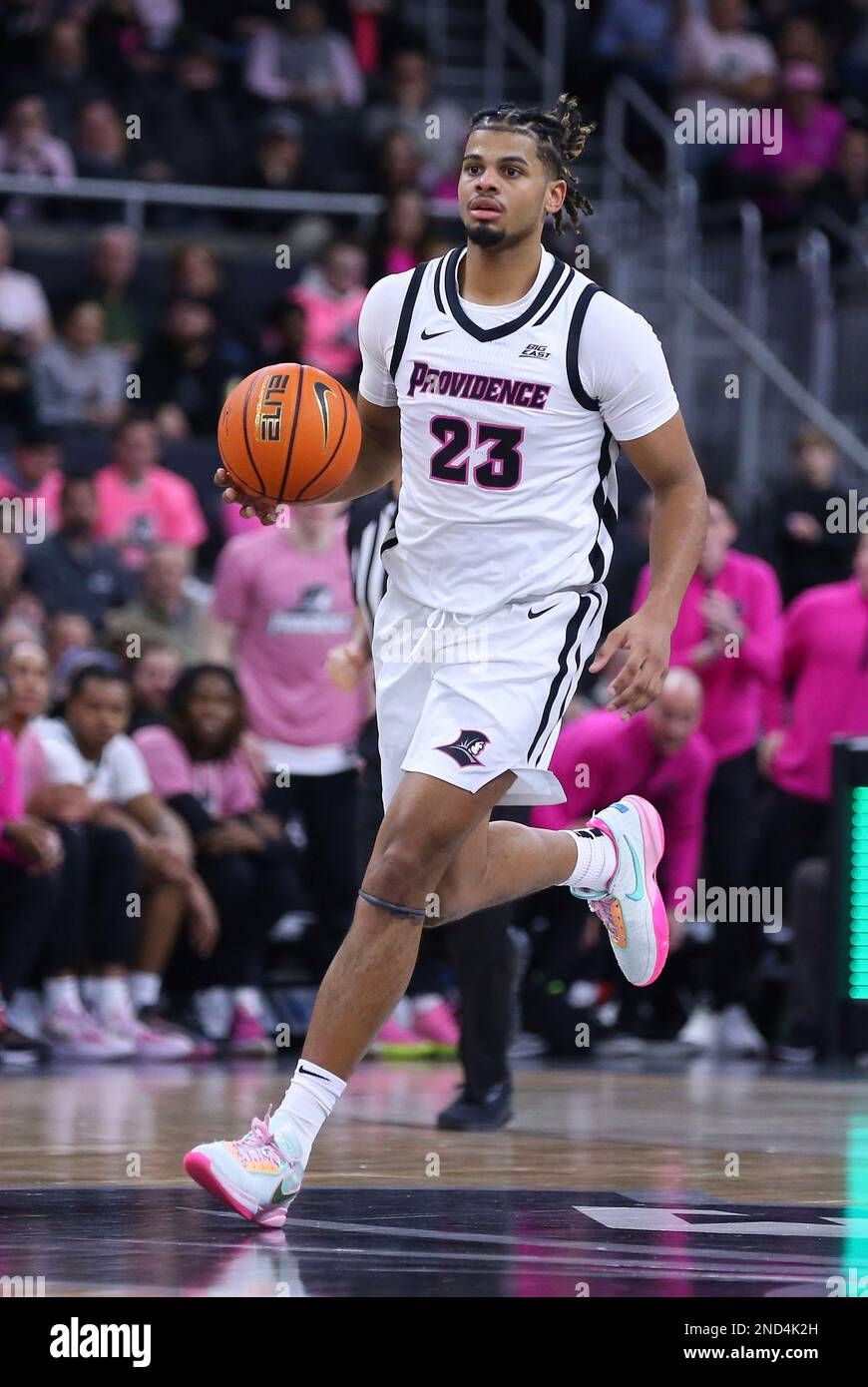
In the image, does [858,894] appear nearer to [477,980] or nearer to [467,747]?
[477,980]

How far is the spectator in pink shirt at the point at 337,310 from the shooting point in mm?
12742

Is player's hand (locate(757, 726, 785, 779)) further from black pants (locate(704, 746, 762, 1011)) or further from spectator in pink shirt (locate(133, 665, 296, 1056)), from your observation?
spectator in pink shirt (locate(133, 665, 296, 1056))

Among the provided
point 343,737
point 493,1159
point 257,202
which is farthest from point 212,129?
point 493,1159

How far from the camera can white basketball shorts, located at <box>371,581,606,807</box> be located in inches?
201

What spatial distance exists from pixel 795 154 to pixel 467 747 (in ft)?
38.4

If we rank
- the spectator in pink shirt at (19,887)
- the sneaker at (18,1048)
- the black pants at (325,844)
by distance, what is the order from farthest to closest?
the black pants at (325,844) < the spectator in pink shirt at (19,887) < the sneaker at (18,1048)

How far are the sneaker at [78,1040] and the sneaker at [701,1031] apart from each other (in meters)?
2.64

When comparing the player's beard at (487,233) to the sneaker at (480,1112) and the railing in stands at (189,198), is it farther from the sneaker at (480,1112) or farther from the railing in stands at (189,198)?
the railing in stands at (189,198)

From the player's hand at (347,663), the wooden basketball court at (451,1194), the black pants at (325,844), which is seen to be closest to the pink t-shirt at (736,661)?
the black pants at (325,844)

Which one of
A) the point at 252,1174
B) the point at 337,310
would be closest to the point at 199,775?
the point at 337,310

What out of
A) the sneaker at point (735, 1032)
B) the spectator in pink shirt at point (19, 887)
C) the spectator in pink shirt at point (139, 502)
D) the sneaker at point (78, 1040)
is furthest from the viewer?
the spectator in pink shirt at point (139, 502)

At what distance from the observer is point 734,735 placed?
10758mm

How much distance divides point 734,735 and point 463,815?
5.88 meters

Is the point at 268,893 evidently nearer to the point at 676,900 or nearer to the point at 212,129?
the point at 676,900
